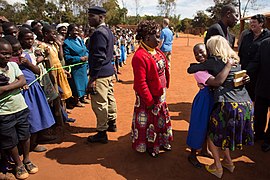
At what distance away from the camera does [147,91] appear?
2934 millimetres

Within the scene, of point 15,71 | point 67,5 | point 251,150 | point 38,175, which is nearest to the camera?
point 15,71

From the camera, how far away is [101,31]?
330 cm

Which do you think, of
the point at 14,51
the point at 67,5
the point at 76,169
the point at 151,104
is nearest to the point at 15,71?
the point at 14,51

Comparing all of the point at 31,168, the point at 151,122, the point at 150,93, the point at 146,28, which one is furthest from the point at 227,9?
the point at 31,168

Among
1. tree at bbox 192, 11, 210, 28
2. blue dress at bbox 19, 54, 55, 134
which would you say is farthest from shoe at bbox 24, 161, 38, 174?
tree at bbox 192, 11, 210, 28

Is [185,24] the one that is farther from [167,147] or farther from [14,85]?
[14,85]

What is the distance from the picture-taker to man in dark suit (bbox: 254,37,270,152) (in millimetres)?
3338

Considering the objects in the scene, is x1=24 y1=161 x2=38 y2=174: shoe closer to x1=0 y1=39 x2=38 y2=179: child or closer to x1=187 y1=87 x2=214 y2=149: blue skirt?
x1=0 y1=39 x2=38 y2=179: child

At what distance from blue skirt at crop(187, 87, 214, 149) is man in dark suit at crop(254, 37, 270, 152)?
3.80 feet

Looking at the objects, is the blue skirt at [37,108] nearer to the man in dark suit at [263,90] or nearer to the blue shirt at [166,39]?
the man in dark suit at [263,90]

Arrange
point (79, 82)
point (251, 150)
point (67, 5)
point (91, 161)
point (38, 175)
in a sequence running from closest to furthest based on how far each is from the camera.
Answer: point (38, 175), point (91, 161), point (251, 150), point (79, 82), point (67, 5)

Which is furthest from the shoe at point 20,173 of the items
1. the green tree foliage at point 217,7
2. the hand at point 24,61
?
the green tree foliage at point 217,7

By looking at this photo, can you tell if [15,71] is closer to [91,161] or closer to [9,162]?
[9,162]

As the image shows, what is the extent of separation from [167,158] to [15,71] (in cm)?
227
